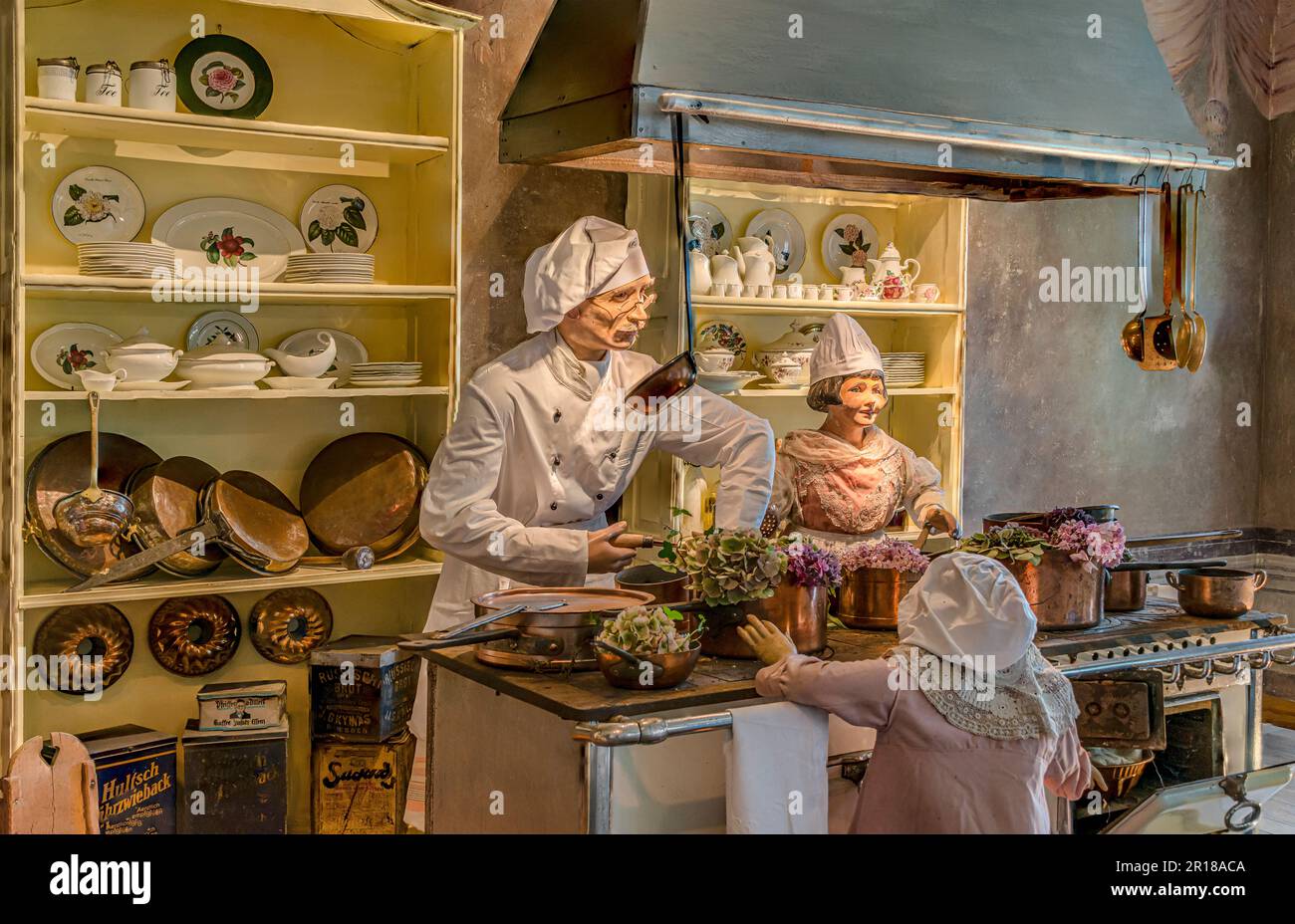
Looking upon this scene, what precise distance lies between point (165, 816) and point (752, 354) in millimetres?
2695

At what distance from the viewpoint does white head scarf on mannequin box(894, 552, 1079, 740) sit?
262 cm

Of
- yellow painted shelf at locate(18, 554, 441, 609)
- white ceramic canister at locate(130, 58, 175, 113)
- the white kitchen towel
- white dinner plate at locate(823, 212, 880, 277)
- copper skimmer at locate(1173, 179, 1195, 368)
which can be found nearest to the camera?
the white kitchen towel

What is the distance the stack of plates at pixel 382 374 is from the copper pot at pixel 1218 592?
2380mm

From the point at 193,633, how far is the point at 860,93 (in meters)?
2.68

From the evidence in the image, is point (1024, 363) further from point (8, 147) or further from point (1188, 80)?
point (8, 147)

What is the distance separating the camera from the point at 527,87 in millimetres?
3404

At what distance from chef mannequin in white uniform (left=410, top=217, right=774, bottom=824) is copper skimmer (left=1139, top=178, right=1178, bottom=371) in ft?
3.62

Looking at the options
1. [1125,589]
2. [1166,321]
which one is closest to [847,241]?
[1166,321]

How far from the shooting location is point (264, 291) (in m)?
4.03

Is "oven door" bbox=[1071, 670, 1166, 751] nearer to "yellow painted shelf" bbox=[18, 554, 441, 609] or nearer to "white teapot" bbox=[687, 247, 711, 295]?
"yellow painted shelf" bbox=[18, 554, 441, 609]

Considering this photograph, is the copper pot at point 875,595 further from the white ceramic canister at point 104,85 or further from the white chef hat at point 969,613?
the white ceramic canister at point 104,85

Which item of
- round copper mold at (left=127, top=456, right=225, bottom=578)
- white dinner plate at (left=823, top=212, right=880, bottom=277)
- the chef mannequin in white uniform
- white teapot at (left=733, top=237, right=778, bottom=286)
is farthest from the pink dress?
white dinner plate at (left=823, top=212, right=880, bottom=277)

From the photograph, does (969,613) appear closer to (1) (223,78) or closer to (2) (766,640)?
(2) (766,640)
